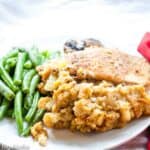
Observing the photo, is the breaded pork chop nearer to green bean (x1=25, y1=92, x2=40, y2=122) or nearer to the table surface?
green bean (x1=25, y1=92, x2=40, y2=122)

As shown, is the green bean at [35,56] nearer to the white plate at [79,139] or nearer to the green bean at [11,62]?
the green bean at [11,62]

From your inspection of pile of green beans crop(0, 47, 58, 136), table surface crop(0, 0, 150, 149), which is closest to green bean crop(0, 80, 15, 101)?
pile of green beans crop(0, 47, 58, 136)

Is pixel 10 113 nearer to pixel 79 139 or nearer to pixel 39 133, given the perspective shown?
pixel 39 133

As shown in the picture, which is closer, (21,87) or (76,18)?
(21,87)

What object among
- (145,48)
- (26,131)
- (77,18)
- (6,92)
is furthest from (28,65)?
(77,18)

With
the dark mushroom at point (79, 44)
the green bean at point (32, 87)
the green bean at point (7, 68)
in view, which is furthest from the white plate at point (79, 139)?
the dark mushroom at point (79, 44)

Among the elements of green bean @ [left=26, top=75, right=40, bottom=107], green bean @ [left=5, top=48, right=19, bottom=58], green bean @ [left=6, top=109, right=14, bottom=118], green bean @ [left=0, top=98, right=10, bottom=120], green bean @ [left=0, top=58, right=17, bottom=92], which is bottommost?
green bean @ [left=6, top=109, right=14, bottom=118]
